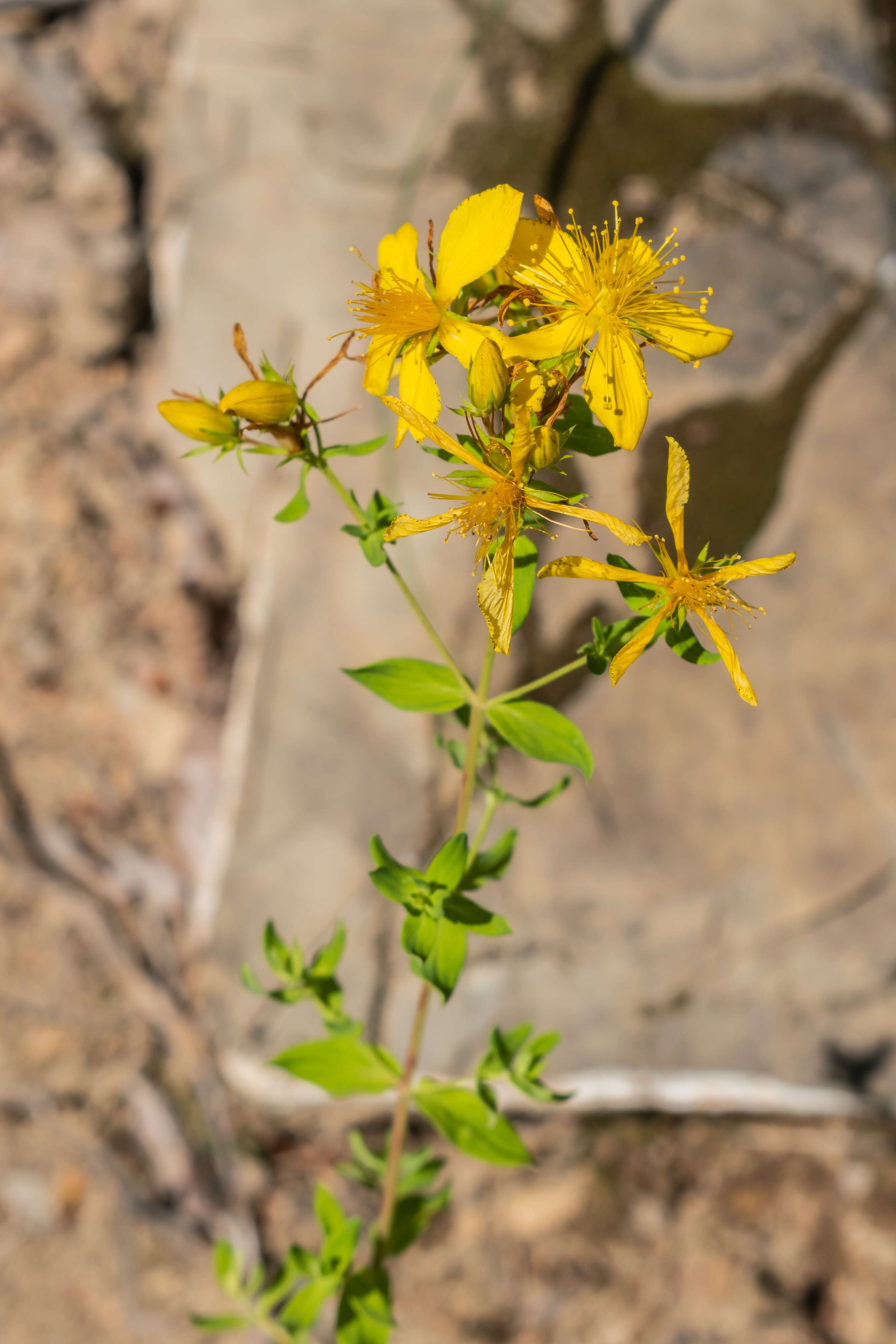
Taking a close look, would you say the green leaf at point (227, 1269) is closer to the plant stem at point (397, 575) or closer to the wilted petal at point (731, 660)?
the plant stem at point (397, 575)

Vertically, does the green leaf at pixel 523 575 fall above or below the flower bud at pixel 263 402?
below

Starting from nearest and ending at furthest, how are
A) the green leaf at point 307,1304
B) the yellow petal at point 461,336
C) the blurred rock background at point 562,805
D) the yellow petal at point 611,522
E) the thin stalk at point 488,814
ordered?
the yellow petal at point 611,522 → the yellow petal at point 461,336 → the thin stalk at point 488,814 → the green leaf at point 307,1304 → the blurred rock background at point 562,805

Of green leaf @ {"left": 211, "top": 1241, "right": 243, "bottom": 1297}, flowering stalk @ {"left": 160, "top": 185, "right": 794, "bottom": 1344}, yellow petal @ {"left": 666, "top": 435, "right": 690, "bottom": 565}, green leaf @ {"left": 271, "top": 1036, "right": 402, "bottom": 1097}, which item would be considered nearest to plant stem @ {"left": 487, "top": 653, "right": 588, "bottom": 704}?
flowering stalk @ {"left": 160, "top": 185, "right": 794, "bottom": 1344}

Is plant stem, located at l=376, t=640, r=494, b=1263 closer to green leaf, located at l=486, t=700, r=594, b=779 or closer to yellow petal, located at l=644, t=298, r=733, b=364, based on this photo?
green leaf, located at l=486, t=700, r=594, b=779

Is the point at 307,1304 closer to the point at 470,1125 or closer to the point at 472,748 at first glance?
the point at 470,1125

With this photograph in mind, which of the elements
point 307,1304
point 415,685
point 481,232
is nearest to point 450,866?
point 415,685

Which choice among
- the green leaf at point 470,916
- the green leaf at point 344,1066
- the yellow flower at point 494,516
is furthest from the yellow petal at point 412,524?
the green leaf at point 344,1066
